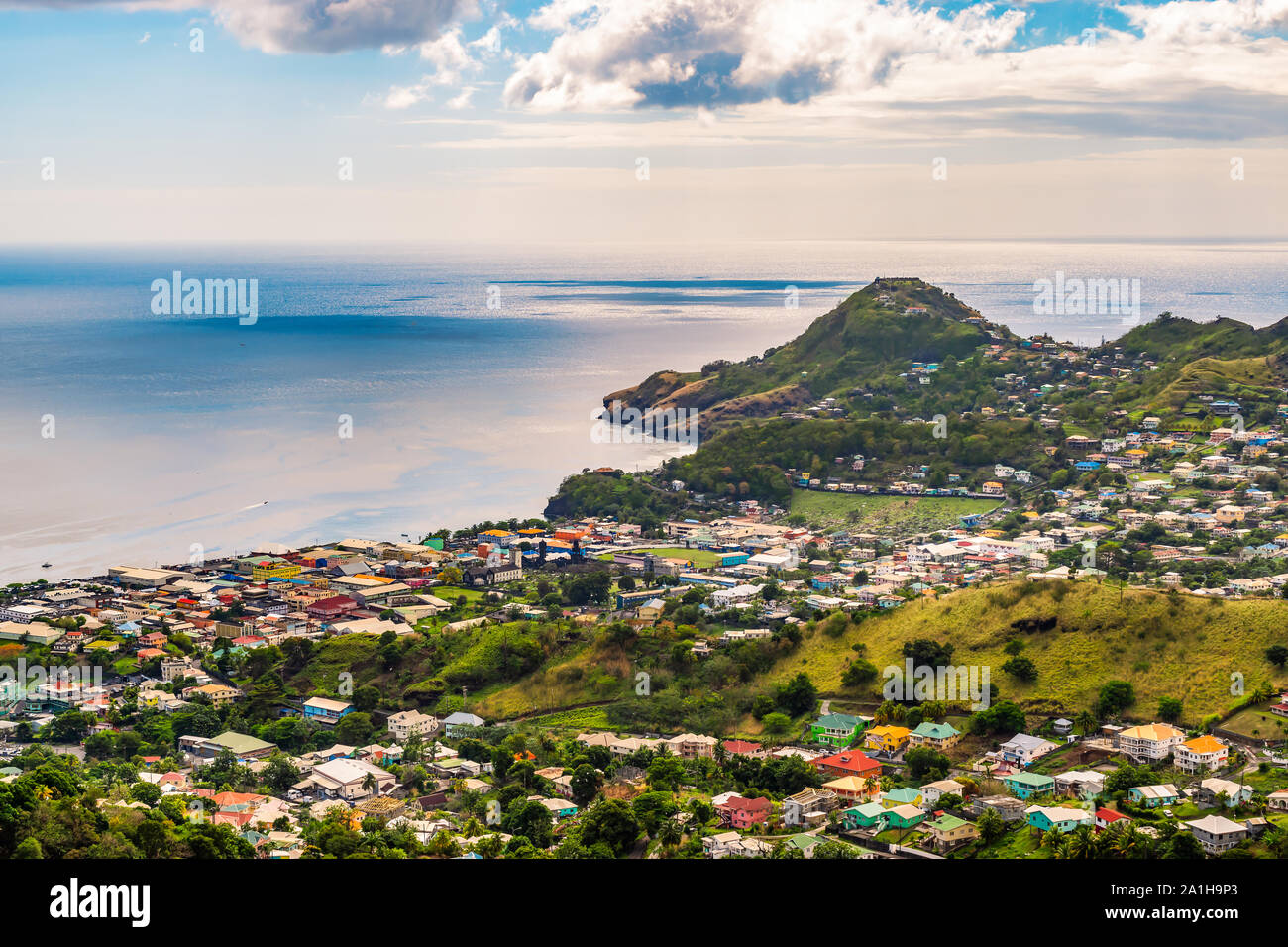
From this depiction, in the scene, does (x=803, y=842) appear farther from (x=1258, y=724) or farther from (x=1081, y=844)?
(x=1258, y=724)

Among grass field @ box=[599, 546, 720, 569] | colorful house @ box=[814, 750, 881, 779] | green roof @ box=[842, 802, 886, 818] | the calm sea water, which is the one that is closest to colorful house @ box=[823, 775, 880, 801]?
colorful house @ box=[814, 750, 881, 779]

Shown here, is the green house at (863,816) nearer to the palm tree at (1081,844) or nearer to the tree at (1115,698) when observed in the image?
the palm tree at (1081,844)

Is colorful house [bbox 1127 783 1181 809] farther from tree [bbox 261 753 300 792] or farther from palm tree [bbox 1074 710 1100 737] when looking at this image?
tree [bbox 261 753 300 792]

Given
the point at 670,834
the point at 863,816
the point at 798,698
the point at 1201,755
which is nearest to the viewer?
the point at 670,834

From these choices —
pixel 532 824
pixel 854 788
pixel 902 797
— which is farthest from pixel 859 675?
pixel 532 824
